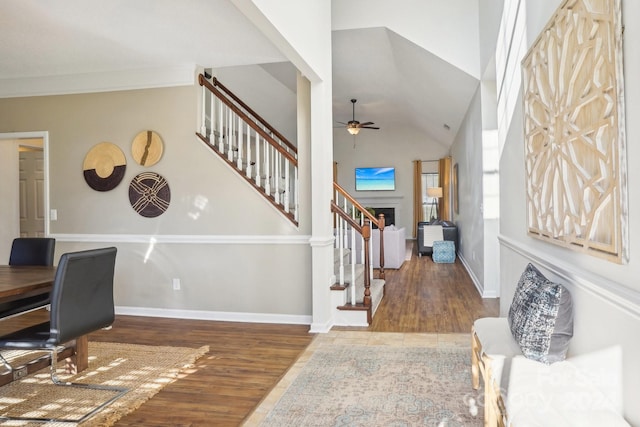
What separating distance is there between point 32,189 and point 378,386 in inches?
231

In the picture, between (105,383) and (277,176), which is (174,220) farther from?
(105,383)

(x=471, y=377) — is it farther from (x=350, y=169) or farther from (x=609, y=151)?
(x=350, y=169)

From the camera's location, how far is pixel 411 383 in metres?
2.86

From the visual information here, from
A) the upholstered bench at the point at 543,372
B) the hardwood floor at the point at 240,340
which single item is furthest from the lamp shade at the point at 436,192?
the upholstered bench at the point at 543,372

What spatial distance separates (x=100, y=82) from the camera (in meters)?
4.80

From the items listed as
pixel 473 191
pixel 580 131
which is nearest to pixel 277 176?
pixel 580 131

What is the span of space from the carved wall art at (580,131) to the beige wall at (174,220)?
243 cm

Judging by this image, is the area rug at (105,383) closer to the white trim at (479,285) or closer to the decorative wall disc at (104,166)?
the decorative wall disc at (104,166)

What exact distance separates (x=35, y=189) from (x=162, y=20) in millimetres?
4179

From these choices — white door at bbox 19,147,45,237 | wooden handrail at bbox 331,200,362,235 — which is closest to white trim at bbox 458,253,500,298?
wooden handrail at bbox 331,200,362,235

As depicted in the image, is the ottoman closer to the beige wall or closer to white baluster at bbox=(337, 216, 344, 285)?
white baluster at bbox=(337, 216, 344, 285)

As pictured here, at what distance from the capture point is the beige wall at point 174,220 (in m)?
4.51

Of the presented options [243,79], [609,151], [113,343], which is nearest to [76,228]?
[113,343]

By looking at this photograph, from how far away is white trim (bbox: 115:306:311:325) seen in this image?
4444 millimetres
